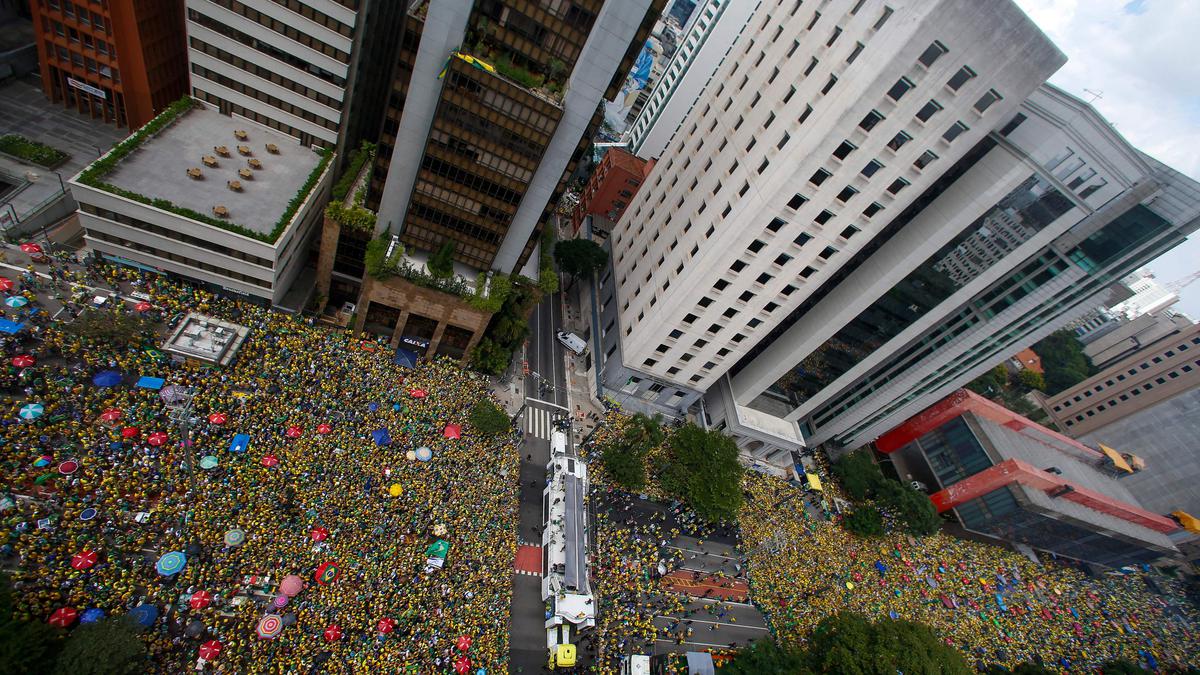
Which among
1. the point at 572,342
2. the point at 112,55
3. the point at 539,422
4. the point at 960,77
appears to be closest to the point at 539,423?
the point at 539,422

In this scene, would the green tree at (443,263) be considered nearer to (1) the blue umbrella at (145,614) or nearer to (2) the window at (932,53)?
(1) the blue umbrella at (145,614)

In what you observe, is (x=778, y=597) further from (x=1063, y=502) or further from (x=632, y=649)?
(x=1063, y=502)

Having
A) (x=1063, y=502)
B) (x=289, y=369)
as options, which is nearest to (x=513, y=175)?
(x=289, y=369)

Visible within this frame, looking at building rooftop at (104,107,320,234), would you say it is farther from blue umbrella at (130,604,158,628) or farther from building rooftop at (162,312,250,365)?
blue umbrella at (130,604,158,628)

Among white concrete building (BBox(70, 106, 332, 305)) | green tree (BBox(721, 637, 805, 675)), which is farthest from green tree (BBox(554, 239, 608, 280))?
green tree (BBox(721, 637, 805, 675))

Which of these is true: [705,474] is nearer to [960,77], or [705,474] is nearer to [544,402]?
[544,402]

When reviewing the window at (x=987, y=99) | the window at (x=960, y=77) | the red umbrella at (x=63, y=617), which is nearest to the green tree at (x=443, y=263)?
the red umbrella at (x=63, y=617)

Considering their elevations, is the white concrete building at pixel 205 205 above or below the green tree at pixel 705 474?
above
